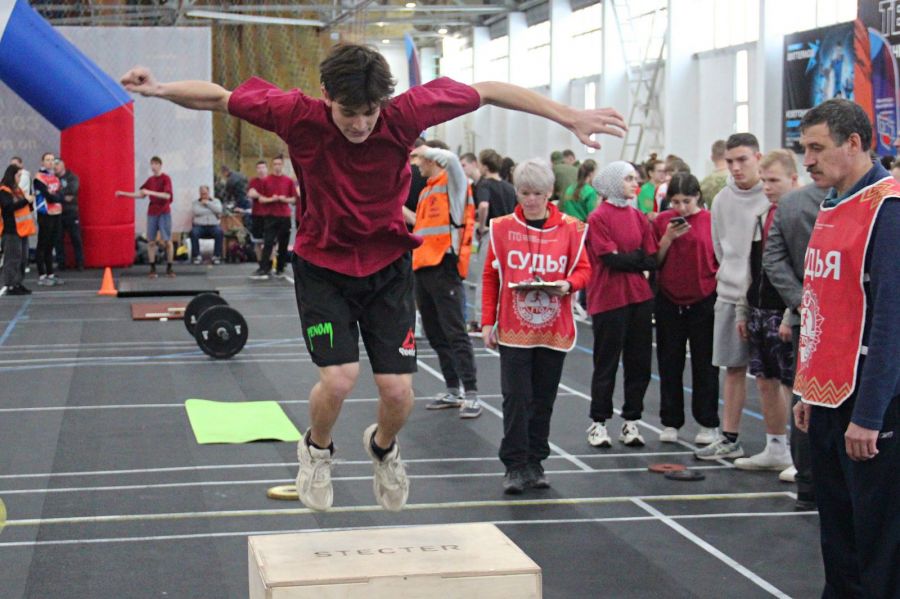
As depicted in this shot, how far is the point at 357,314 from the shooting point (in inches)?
190

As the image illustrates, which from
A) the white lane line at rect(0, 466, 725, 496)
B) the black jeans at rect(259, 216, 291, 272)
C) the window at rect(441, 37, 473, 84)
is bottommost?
the white lane line at rect(0, 466, 725, 496)

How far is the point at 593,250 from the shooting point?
7543 mm

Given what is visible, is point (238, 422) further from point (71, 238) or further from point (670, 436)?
point (71, 238)

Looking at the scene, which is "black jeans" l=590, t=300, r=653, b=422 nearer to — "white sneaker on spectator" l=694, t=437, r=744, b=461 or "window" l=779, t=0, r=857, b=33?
"white sneaker on spectator" l=694, t=437, r=744, b=461

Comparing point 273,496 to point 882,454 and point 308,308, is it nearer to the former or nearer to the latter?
point 308,308

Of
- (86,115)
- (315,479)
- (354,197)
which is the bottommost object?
(315,479)

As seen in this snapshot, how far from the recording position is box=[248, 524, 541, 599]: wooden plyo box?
12.8ft

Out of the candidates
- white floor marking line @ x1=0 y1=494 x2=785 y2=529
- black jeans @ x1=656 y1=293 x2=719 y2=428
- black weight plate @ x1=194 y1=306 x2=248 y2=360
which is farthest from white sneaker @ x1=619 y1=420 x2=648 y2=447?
black weight plate @ x1=194 y1=306 x2=248 y2=360

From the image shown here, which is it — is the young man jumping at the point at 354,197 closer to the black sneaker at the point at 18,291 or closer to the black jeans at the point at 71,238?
the black sneaker at the point at 18,291

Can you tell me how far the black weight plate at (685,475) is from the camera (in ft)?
22.6

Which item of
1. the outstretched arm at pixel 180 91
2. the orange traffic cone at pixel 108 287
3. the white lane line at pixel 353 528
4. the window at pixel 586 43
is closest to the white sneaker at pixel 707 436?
the white lane line at pixel 353 528

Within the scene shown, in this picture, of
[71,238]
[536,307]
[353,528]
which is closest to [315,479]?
[353,528]

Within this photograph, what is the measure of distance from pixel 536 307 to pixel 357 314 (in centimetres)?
185

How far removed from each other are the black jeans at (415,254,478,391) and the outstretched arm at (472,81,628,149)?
4.06m
